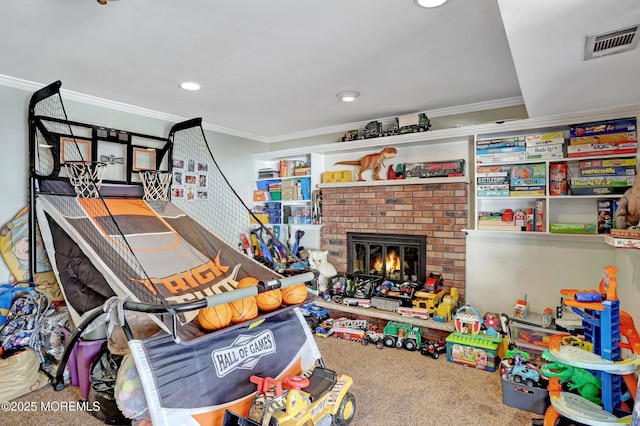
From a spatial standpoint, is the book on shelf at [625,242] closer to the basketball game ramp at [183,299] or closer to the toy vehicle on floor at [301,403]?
the toy vehicle on floor at [301,403]

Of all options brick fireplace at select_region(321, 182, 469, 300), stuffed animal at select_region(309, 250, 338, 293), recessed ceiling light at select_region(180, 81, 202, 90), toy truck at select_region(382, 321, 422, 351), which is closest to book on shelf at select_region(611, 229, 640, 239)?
brick fireplace at select_region(321, 182, 469, 300)

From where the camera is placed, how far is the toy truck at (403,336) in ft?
10.1

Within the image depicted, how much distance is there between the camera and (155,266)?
256cm

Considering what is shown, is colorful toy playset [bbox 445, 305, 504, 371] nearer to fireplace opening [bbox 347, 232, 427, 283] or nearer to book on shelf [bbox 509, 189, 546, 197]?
fireplace opening [bbox 347, 232, 427, 283]

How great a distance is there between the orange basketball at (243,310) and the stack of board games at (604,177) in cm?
272

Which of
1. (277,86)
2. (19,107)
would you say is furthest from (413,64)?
(19,107)

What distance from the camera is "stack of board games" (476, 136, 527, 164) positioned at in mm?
3016

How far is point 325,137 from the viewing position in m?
4.36

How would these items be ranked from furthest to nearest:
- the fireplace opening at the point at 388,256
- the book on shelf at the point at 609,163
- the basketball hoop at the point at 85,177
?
the fireplace opening at the point at 388,256 < the basketball hoop at the point at 85,177 < the book on shelf at the point at 609,163

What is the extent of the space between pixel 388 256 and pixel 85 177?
3.09 m

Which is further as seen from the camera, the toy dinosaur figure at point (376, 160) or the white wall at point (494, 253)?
the toy dinosaur figure at point (376, 160)

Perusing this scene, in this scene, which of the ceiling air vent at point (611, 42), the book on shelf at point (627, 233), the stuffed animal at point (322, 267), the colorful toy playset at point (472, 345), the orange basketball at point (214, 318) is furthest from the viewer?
the stuffed animal at point (322, 267)

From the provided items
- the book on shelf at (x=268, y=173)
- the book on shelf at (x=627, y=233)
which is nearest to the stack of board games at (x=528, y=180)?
the book on shelf at (x=627, y=233)

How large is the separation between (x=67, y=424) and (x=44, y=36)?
7.61 feet
